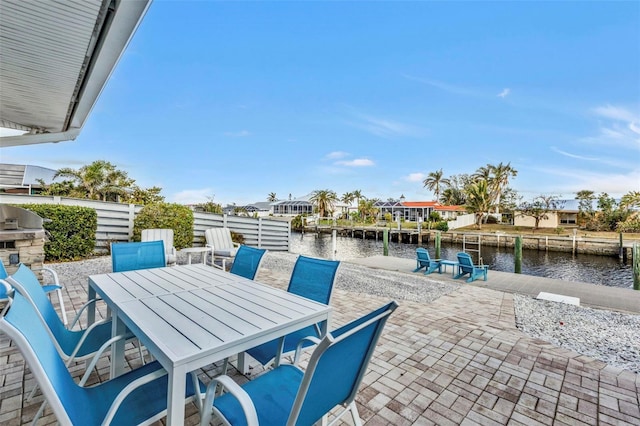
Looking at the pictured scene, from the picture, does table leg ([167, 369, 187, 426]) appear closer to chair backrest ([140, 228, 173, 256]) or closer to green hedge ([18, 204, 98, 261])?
chair backrest ([140, 228, 173, 256])

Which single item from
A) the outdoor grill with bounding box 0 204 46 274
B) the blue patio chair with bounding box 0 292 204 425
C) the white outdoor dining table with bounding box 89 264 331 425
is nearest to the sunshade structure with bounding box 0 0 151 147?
the outdoor grill with bounding box 0 204 46 274

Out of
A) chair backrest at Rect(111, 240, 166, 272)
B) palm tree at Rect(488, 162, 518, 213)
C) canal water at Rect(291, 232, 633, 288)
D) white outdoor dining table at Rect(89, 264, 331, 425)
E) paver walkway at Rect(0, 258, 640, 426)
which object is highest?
palm tree at Rect(488, 162, 518, 213)

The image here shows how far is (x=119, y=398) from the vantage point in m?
1.10

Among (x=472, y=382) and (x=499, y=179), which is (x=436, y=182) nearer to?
(x=499, y=179)

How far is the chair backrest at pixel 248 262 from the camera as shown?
2.93 meters

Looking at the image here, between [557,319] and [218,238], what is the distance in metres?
6.52

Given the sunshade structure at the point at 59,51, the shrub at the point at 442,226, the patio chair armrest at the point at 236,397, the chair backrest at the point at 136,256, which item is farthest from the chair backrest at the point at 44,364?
the shrub at the point at 442,226

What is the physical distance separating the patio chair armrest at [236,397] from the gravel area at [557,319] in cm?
334

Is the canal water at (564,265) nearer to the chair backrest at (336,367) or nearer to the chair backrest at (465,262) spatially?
the chair backrest at (465,262)

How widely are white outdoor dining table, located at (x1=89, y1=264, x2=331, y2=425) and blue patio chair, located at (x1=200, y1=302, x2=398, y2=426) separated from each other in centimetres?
15

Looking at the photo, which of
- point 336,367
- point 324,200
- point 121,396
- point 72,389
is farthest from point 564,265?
point 324,200

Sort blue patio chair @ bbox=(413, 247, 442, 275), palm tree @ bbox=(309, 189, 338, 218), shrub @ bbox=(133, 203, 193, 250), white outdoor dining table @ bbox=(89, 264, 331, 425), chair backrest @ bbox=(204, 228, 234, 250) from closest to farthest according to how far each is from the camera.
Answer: white outdoor dining table @ bbox=(89, 264, 331, 425)
chair backrest @ bbox=(204, 228, 234, 250)
shrub @ bbox=(133, 203, 193, 250)
blue patio chair @ bbox=(413, 247, 442, 275)
palm tree @ bbox=(309, 189, 338, 218)

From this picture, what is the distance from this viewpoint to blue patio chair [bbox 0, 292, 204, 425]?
89 cm

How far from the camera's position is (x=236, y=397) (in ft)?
3.44
